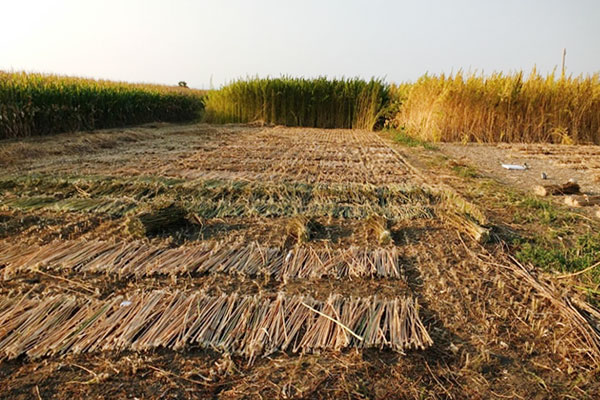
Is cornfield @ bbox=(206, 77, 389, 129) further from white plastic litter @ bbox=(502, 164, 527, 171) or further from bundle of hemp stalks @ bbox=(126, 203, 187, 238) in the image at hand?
bundle of hemp stalks @ bbox=(126, 203, 187, 238)

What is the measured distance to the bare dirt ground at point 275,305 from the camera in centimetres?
136

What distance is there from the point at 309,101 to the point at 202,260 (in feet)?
40.4

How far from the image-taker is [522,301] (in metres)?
1.88

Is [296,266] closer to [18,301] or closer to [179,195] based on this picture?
[18,301]

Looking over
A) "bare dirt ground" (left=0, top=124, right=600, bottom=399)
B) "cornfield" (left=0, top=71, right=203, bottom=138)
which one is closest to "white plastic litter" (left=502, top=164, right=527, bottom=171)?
"bare dirt ground" (left=0, top=124, right=600, bottom=399)

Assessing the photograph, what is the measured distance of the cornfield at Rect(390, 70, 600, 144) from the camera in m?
8.28

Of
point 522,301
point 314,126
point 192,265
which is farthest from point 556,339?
point 314,126

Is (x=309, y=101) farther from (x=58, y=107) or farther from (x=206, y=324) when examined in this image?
(x=206, y=324)

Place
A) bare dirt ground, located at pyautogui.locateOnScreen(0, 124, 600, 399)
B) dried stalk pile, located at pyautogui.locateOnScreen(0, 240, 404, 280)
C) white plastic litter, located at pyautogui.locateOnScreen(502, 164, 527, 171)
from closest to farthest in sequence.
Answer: bare dirt ground, located at pyautogui.locateOnScreen(0, 124, 600, 399) < dried stalk pile, located at pyautogui.locateOnScreen(0, 240, 404, 280) < white plastic litter, located at pyautogui.locateOnScreen(502, 164, 527, 171)

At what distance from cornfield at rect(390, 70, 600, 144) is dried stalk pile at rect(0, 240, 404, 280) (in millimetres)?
7037

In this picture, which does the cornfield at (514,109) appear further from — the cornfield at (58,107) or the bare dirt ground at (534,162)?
the cornfield at (58,107)

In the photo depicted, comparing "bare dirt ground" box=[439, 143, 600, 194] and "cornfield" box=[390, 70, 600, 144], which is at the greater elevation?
"cornfield" box=[390, 70, 600, 144]

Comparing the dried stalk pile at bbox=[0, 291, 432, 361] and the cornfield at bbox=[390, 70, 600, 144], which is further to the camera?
the cornfield at bbox=[390, 70, 600, 144]

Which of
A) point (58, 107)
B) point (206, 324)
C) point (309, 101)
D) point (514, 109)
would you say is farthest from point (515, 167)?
point (58, 107)
